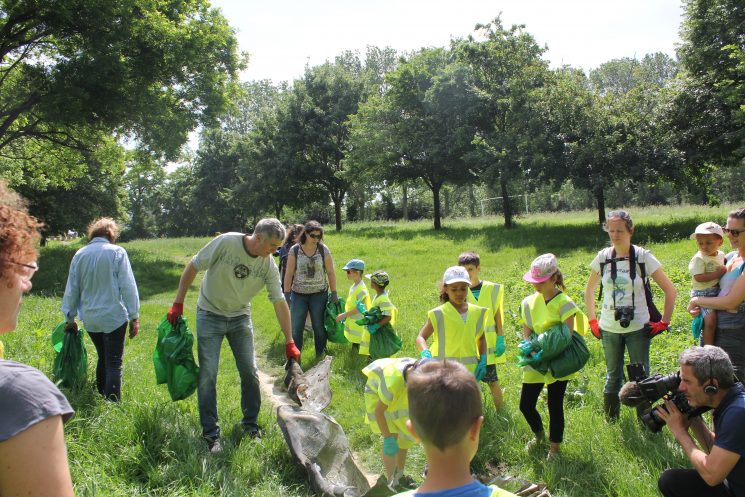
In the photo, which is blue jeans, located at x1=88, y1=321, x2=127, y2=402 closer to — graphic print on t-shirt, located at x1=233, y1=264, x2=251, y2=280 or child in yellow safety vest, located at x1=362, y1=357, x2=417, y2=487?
graphic print on t-shirt, located at x1=233, y1=264, x2=251, y2=280

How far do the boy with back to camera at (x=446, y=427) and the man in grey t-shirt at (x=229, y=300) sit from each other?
126 inches

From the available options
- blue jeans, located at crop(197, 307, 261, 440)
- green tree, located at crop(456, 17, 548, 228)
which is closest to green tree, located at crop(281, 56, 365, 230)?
green tree, located at crop(456, 17, 548, 228)

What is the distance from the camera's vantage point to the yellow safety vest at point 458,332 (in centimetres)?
485

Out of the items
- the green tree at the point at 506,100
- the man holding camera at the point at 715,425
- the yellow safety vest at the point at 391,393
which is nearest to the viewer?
the man holding camera at the point at 715,425

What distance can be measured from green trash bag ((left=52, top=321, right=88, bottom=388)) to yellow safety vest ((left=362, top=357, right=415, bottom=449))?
3.42m

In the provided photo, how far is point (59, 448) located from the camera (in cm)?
160

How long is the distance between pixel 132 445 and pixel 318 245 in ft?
12.9

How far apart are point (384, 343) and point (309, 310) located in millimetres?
1506

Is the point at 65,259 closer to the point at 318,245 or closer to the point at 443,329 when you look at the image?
the point at 318,245

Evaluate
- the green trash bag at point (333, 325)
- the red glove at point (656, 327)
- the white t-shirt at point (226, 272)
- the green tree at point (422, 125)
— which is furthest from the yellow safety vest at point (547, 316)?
the green tree at point (422, 125)

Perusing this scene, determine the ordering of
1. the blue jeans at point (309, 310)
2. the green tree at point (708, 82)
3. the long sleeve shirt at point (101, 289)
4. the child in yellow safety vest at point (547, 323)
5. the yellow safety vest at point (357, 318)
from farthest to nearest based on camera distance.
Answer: the green tree at point (708, 82) → the blue jeans at point (309, 310) → the yellow safety vest at point (357, 318) → the long sleeve shirt at point (101, 289) → the child in yellow safety vest at point (547, 323)

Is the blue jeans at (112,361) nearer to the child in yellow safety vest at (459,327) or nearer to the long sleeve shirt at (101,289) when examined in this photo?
the long sleeve shirt at (101,289)

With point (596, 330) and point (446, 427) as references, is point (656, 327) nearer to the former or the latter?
point (596, 330)

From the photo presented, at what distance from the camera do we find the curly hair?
5.75 feet
